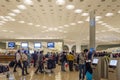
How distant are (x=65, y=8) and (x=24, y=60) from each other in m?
5.77

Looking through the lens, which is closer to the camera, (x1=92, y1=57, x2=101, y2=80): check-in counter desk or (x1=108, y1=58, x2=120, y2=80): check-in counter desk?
(x1=108, y1=58, x2=120, y2=80): check-in counter desk

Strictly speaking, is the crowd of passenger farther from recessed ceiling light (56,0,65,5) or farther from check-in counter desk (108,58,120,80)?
recessed ceiling light (56,0,65,5)

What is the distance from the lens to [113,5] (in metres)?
16.0

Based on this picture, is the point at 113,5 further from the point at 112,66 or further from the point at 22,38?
the point at 22,38

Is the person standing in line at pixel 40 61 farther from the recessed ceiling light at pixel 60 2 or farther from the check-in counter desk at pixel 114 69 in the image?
the check-in counter desk at pixel 114 69

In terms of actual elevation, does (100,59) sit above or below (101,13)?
below

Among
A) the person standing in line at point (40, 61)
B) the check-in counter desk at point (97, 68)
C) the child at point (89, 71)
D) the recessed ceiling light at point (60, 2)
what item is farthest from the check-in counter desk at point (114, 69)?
the recessed ceiling light at point (60, 2)

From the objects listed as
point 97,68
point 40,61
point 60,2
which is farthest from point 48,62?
point 97,68

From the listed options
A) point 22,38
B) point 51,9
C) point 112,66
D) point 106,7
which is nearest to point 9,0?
point 51,9

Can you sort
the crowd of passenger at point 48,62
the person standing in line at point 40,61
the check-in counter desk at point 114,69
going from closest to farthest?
the check-in counter desk at point 114,69
the crowd of passenger at point 48,62
the person standing in line at point 40,61

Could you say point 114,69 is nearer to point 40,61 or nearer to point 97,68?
point 97,68

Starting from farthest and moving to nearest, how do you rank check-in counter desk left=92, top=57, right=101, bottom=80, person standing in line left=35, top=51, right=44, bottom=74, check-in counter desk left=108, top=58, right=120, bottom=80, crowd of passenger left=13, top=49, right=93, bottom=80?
person standing in line left=35, top=51, right=44, bottom=74 < check-in counter desk left=92, top=57, right=101, bottom=80 < crowd of passenger left=13, top=49, right=93, bottom=80 < check-in counter desk left=108, top=58, right=120, bottom=80

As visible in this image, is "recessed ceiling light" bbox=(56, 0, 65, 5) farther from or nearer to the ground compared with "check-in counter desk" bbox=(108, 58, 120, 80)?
farther from the ground

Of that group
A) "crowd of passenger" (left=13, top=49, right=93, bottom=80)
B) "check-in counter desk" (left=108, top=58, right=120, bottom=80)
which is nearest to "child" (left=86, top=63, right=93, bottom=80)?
"crowd of passenger" (left=13, top=49, right=93, bottom=80)
